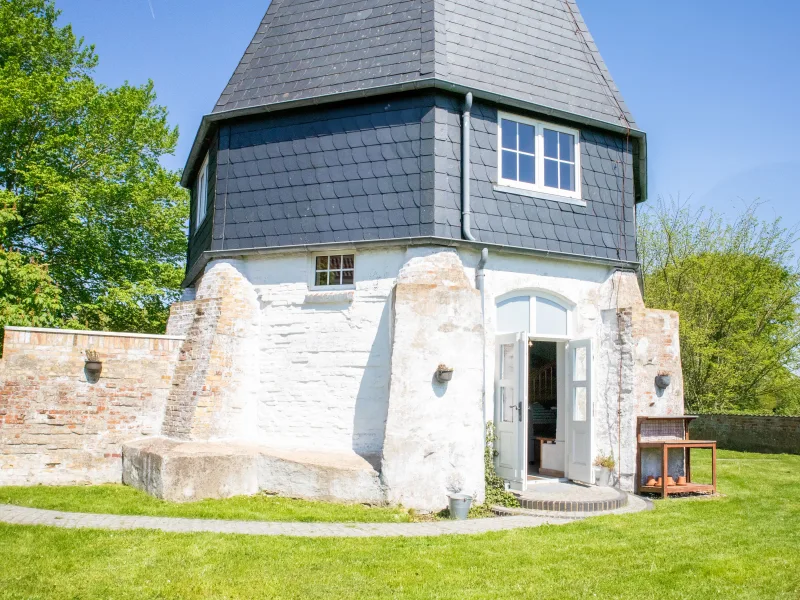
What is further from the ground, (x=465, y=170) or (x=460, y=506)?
(x=465, y=170)

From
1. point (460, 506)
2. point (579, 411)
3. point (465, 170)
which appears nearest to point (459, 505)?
point (460, 506)

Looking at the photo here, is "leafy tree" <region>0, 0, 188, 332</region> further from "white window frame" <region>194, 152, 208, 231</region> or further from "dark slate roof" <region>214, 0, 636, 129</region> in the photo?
"dark slate roof" <region>214, 0, 636, 129</region>

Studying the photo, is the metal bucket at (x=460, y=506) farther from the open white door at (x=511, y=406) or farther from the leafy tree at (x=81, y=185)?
the leafy tree at (x=81, y=185)

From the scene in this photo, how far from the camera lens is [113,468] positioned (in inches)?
458

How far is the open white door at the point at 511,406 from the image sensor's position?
35.8 ft

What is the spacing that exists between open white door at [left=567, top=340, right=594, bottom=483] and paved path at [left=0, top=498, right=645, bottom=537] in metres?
2.48

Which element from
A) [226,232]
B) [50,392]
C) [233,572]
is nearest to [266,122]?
[226,232]

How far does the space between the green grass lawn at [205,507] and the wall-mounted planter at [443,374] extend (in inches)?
77.1

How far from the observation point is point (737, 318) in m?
25.1

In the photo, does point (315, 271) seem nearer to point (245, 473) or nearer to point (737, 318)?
point (245, 473)

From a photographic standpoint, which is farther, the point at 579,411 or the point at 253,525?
the point at 579,411

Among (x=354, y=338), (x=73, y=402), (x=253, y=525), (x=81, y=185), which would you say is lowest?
(x=253, y=525)

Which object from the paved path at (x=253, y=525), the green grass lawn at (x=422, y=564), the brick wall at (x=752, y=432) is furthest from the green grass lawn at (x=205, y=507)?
the brick wall at (x=752, y=432)

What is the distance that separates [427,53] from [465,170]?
84.3 inches
